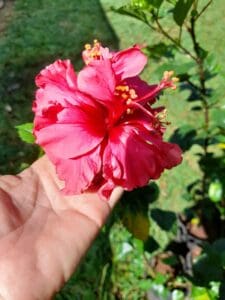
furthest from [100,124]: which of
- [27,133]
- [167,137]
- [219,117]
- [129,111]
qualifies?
[167,137]

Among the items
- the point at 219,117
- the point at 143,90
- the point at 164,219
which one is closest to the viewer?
the point at 143,90

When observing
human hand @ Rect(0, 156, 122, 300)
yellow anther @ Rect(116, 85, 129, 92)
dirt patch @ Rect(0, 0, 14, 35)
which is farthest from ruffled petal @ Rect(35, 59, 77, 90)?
dirt patch @ Rect(0, 0, 14, 35)

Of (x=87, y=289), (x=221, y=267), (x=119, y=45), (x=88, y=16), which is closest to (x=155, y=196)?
(x=221, y=267)

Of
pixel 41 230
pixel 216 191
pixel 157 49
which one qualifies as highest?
pixel 157 49

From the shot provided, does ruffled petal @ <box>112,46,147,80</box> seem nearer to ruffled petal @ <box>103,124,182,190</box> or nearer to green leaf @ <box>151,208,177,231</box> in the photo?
ruffled petal @ <box>103,124,182,190</box>

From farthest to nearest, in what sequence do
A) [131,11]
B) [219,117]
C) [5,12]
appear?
[5,12]
[219,117]
[131,11]

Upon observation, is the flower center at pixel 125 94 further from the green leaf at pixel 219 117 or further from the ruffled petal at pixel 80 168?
the green leaf at pixel 219 117

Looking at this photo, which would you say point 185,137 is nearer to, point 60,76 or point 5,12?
point 60,76
